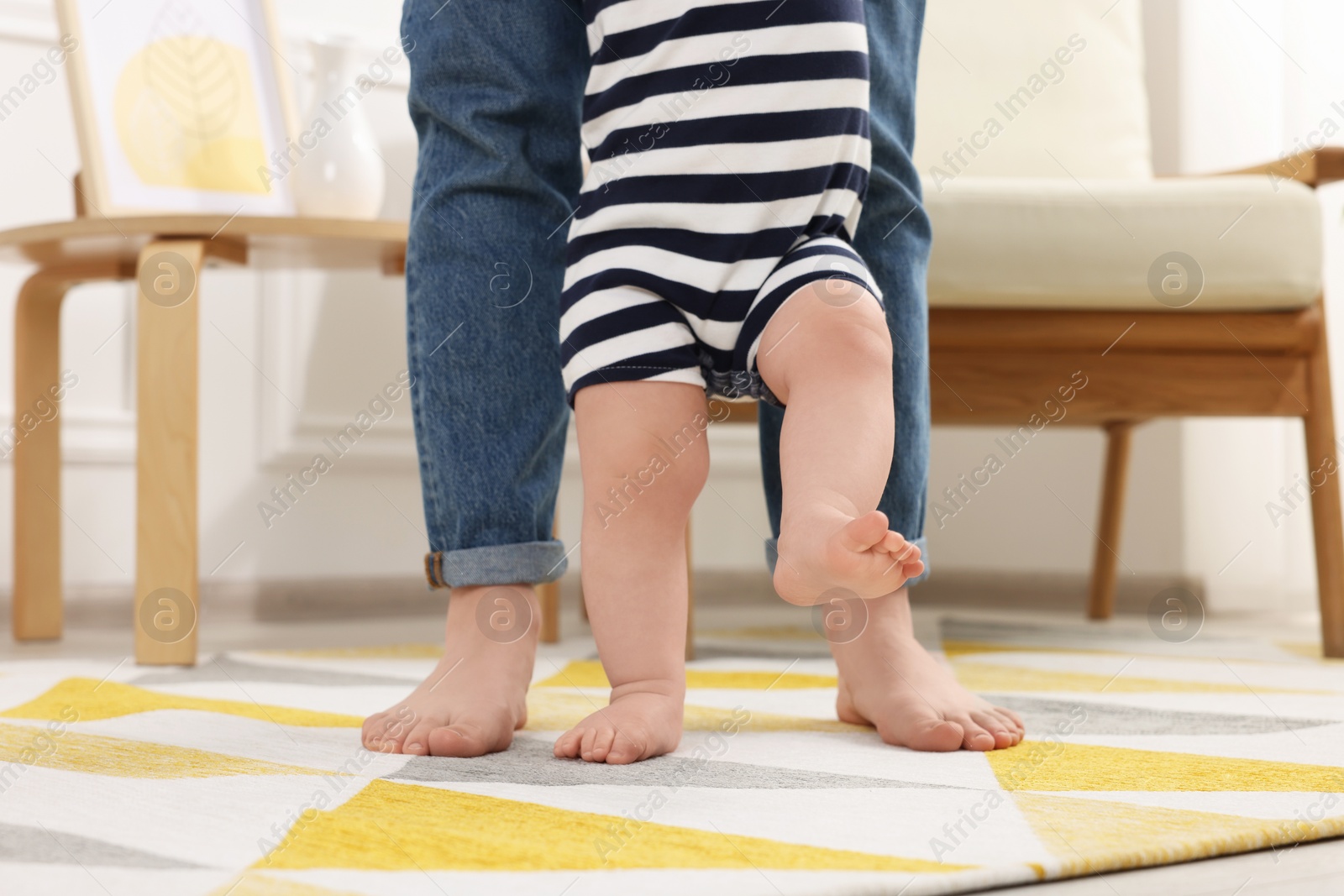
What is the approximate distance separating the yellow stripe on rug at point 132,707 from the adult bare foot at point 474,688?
9 cm

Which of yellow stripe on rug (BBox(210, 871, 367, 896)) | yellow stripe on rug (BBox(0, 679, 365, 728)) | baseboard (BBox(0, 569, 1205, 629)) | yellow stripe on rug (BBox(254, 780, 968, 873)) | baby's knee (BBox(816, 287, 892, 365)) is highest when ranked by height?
baby's knee (BBox(816, 287, 892, 365))

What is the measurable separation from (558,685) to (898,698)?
0.35 meters

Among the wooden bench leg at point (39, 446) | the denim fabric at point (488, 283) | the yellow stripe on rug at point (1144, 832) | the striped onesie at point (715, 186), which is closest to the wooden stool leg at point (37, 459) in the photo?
the wooden bench leg at point (39, 446)

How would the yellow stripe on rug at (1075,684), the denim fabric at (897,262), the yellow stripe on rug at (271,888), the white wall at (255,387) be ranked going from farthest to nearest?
the white wall at (255,387) → the yellow stripe on rug at (1075,684) → the denim fabric at (897,262) → the yellow stripe on rug at (271,888)

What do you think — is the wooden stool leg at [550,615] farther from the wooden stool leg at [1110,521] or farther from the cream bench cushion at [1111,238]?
the wooden stool leg at [1110,521]

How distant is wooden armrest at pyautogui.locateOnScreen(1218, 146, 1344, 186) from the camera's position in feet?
3.64

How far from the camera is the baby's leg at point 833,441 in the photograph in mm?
481

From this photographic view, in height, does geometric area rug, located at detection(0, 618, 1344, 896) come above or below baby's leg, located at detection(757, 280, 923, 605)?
below

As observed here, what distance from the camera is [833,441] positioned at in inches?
20.8

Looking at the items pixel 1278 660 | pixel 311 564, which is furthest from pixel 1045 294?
pixel 311 564

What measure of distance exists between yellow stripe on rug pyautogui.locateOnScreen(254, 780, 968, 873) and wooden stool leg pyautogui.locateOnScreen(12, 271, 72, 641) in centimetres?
98

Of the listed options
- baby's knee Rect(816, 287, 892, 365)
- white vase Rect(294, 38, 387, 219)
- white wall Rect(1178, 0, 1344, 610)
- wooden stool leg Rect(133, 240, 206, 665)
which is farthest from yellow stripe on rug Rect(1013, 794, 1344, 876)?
white wall Rect(1178, 0, 1344, 610)

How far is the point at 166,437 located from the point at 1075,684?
2.64ft

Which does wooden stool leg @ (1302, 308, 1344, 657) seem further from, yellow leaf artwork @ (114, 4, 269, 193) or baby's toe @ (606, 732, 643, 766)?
yellow leaf artwork @ (114, 4, 269, 193)
